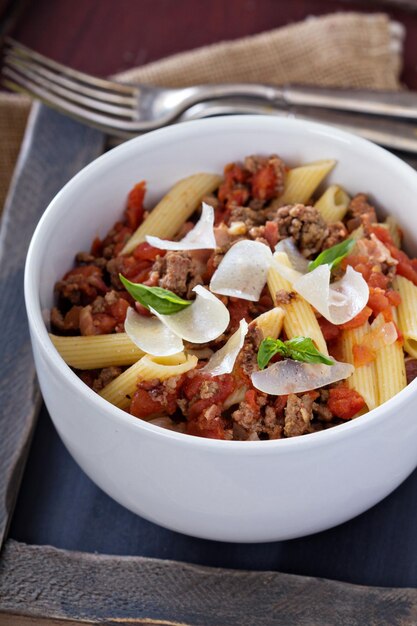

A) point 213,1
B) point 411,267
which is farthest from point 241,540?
point 213,1

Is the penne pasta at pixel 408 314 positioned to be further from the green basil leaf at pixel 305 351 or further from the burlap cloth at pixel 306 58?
the burlap cloth at pixel 306 58

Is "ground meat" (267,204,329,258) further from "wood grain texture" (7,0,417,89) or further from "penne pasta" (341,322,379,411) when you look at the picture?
"wood grain texture" (7,0,417,89)

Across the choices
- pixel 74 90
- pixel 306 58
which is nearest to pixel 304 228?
pixel 74 90

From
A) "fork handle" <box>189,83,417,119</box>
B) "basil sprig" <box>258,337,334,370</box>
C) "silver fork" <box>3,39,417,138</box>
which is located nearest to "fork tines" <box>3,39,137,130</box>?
"silver fork" <box>3,39,417,138</box>

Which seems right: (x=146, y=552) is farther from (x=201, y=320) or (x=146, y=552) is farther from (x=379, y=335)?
(x=379, y=335)

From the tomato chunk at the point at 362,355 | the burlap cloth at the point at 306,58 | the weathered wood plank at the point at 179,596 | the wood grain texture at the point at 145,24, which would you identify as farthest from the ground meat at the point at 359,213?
the wood grain texture at the point at 145,24
